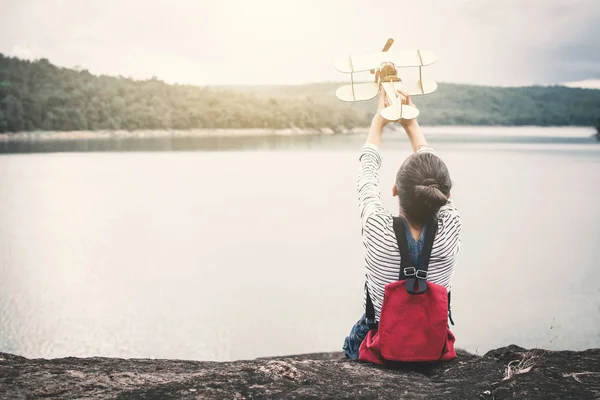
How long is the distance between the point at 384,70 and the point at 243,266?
9059 millimetres

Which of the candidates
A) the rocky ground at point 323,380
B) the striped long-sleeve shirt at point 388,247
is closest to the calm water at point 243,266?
the rocky ground at point 323,380

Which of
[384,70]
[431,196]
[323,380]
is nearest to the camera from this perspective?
[431,196]

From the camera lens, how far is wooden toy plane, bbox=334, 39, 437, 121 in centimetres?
196

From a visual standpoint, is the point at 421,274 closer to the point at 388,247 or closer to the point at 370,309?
the point at 388,247

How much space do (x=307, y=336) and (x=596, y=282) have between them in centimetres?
563

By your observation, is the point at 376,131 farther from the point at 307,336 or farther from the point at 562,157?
the point at 562,157

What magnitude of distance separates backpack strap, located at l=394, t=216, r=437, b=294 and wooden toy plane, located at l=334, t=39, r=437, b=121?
561 millimetres

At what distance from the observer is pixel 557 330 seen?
7086 millimetres

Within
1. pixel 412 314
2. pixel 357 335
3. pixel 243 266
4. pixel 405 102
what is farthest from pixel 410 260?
pixel 243 266

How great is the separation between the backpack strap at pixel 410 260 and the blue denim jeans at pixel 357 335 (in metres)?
0.27

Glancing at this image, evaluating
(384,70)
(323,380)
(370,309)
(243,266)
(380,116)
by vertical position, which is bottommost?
(243,266)

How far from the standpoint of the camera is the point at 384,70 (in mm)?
1979

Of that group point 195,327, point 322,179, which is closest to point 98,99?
point 322,179

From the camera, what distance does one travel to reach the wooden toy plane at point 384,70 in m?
1.96
